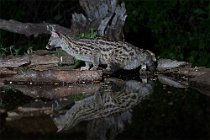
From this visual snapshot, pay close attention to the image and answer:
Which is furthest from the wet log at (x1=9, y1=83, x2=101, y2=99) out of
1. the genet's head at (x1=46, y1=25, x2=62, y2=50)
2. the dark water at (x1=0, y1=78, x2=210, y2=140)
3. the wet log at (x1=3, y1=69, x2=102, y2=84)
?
the genet's head at (x1=46, y1=25, x2=62, y2=50)

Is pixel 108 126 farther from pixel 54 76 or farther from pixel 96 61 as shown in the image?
pixel 96 61

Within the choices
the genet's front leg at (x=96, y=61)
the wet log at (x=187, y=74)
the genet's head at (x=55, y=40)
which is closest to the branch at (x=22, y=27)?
the genet's head at (x=55, y=40)

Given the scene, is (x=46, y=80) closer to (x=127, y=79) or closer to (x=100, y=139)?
(x=127, y=79)

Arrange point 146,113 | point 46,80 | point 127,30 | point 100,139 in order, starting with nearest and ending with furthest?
point 100,139 → point 146,113 → point 46,80 → point 127,30

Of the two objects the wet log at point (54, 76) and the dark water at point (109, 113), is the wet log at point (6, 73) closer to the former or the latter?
the wet log at point (54, 76)

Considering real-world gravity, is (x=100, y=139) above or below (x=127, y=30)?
Answer: below

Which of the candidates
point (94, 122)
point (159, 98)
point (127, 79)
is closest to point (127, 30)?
point (127, 79)
